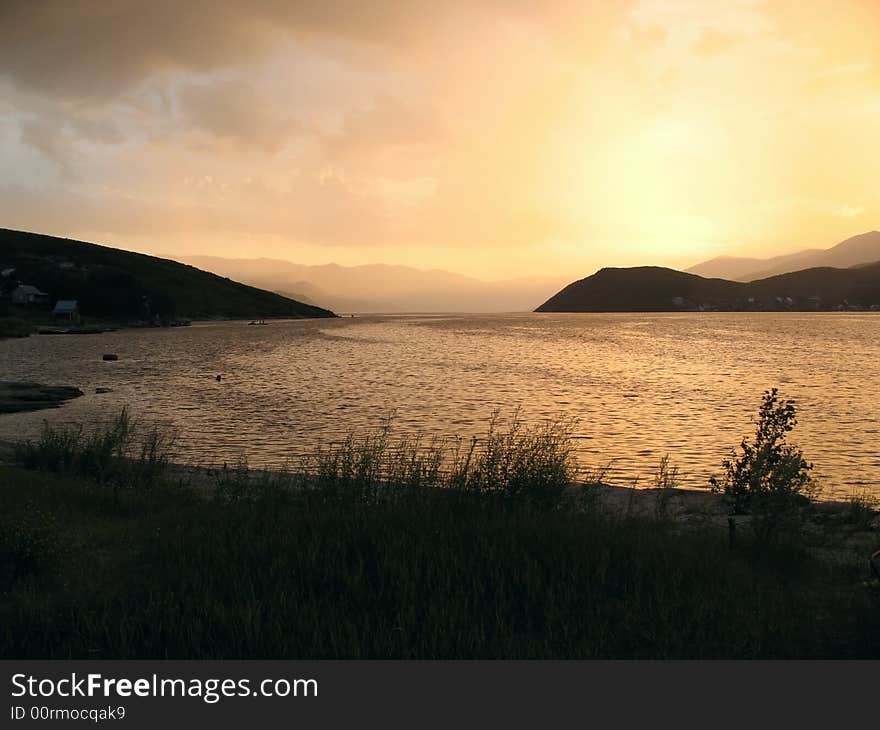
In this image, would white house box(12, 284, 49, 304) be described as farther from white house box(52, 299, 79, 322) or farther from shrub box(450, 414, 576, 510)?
shrub box(450, 414, 576, 510)

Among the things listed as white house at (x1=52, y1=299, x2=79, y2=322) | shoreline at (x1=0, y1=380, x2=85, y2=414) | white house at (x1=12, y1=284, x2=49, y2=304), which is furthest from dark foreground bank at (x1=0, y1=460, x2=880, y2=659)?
white house at (x1=12, y1=284, x2=49, y2=304)

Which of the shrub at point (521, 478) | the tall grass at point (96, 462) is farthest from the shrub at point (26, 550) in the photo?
the shrub at point (521, 478)

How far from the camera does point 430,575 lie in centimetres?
812

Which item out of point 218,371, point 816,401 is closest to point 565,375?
point 816,401

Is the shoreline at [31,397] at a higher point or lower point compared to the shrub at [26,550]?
lower

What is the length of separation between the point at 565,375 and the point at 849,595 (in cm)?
5122

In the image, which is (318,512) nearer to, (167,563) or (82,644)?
(167,563)

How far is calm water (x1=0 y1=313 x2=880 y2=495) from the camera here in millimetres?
26656

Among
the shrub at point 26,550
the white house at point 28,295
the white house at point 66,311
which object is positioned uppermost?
the white house at point 28,295

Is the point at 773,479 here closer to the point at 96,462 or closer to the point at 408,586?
the point at 408,586

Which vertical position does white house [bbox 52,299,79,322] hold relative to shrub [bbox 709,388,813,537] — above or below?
above

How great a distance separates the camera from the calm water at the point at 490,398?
26.7m

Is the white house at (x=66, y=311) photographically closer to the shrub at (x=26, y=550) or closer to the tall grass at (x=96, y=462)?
the tall grass at (x=96, y=462)
